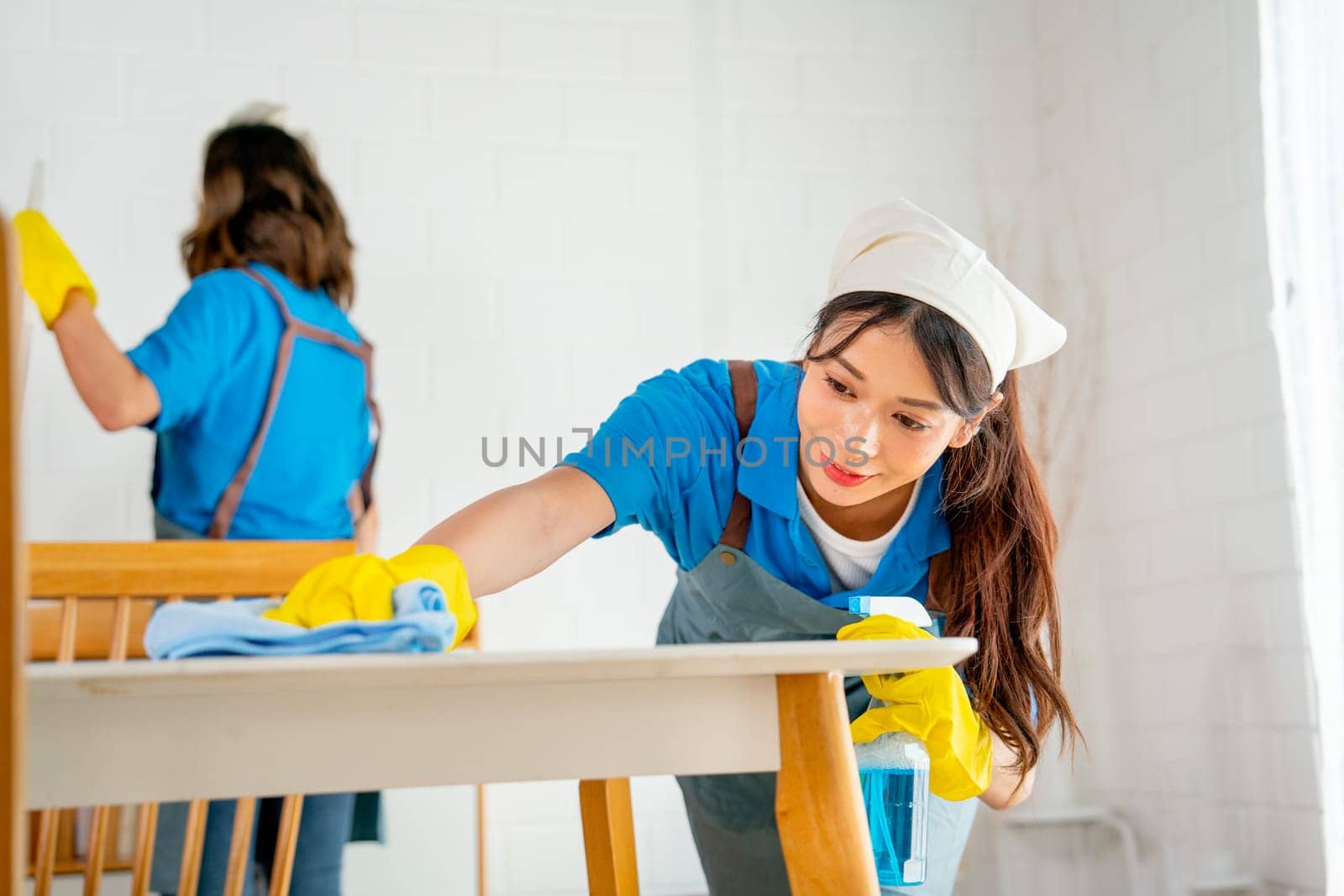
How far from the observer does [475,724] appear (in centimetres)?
67

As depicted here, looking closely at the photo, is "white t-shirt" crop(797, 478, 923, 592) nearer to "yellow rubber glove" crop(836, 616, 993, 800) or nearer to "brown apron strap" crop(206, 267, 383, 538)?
"yellow rubber glove" crop(836, 616, 993, 800)

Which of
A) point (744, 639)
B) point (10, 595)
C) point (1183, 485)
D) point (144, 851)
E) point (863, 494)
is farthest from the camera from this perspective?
point (1183, 485)

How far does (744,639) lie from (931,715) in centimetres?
41

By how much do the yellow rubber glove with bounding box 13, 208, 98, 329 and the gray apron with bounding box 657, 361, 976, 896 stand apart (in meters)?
0.98

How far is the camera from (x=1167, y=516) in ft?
7.80

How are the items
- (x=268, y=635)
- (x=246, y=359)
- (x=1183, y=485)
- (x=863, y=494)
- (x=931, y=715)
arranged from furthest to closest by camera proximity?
(x=1183, y=485) → (x=246, y=359) → (x=863, y=494) → (x=931, y=715) → (x=268, y=635)

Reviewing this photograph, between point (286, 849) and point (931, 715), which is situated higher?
point (931, 715)

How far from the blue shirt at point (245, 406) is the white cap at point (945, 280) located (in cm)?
96

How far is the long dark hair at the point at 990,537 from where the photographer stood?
119 centimetres

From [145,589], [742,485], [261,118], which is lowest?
[145,589]

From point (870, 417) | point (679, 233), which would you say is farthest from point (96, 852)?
point (679, 233)

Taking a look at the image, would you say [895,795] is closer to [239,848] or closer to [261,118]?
[239,848]

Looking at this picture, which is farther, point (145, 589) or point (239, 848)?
point (145, 589)

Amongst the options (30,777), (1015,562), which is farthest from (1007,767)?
(30,777)
